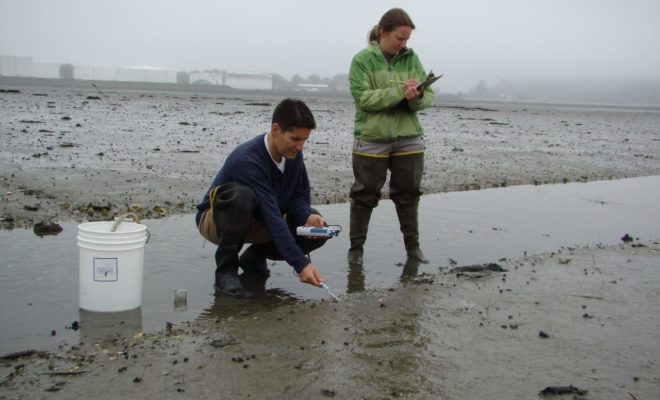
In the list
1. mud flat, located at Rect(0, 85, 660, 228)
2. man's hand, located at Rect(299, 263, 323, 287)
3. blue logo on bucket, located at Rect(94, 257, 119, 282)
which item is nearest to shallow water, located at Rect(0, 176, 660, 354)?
blue logo on bucket, located at Rect(94, 257, 119, 282)

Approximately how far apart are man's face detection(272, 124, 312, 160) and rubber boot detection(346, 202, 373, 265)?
1.38 m

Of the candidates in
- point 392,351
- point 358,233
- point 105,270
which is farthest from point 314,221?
point 105,270

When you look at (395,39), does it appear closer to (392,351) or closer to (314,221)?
(314,221)

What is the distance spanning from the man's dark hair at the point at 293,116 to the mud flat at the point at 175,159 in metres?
3.16

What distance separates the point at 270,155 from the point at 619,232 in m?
4.63

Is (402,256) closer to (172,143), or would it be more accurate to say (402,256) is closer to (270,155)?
(270,155)

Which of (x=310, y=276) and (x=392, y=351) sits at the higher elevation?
(x=310, y=276)

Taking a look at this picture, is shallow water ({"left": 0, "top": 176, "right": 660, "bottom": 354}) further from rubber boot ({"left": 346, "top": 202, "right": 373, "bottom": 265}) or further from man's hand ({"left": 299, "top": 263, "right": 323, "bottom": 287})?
man's hand ({"left": 299, "top": 263, "right": 323, "bottom": 287})

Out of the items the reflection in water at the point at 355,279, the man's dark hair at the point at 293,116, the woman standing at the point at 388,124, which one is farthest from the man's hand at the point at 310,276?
the woman standing at the point at 388,124

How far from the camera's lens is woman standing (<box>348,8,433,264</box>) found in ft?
18.3

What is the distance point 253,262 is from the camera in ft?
17.8

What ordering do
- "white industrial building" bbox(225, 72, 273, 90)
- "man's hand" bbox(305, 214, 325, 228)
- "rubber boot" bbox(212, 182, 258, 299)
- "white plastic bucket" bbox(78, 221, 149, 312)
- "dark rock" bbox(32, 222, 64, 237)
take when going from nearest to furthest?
"white plastic bucket" bbox(78, 221, 149, 312), "rubber boot" bbox(212, 182, 258, 299), "man's hand" bbox(305, 214, 325, 228), "dark rock" bbox(32, 222, 64, 237), "white industrial building" bbox(225, 72, 273, 90)

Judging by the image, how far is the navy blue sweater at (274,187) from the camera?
4583mm

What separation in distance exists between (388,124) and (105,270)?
8.62 ft
